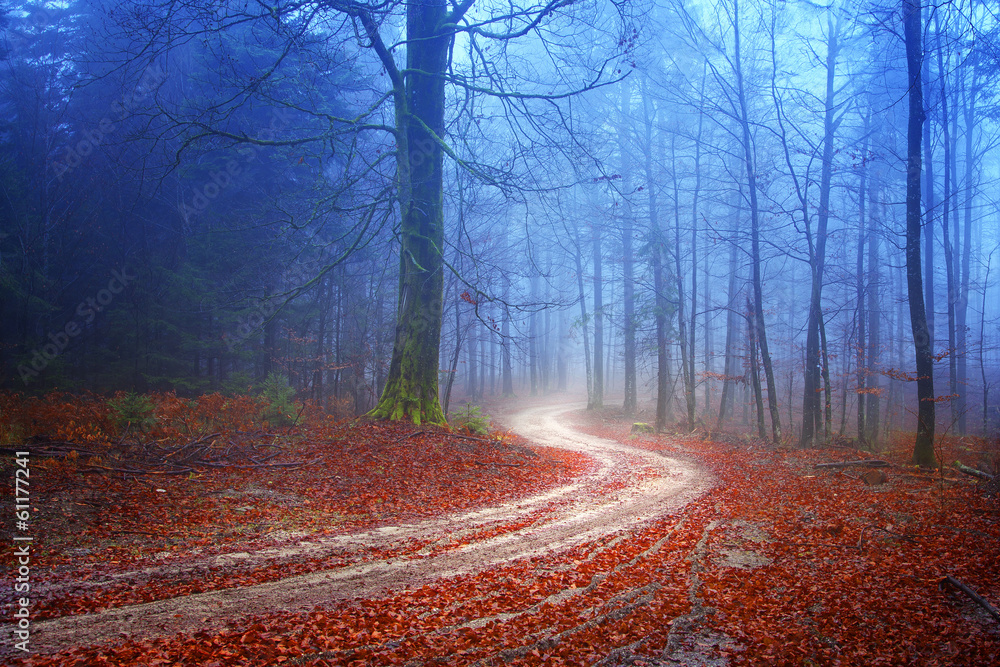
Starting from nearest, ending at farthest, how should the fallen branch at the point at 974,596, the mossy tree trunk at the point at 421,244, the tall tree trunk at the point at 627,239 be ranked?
the fallen branch at the point at 974,596 < the mossy tree trunk at the point at 421,244 < the tall tree trunk at the point at 627,239

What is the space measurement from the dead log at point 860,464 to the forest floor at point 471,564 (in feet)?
1.21

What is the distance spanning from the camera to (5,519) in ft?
16.9

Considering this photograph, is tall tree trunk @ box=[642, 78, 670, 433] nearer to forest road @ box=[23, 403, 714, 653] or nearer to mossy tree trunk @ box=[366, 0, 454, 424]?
forest road @ box=[23, 403, 714, 653]

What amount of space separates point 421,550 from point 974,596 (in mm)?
5210

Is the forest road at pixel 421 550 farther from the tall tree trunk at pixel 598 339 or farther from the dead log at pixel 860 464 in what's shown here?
the tall tree trunk at pixel 598 339

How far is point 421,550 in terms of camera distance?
579 cm

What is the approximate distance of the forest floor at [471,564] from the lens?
3643 mm

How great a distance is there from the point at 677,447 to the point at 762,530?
8.73m

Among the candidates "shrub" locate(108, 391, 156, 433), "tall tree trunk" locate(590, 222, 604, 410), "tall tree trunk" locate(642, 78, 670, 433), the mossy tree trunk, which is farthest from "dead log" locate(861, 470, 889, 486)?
"tall tree trunk" locate(590, 222, 604, 410)

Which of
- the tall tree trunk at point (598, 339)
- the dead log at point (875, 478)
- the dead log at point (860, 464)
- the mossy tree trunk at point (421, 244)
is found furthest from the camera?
the tall tree trunk at point (598, 339)

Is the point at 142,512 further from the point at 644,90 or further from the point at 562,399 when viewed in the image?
the point at 562,399

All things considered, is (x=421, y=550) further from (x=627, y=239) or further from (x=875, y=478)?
(x=627, y=239)

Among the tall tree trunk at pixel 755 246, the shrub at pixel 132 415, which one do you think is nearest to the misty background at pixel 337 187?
the tall tree trunk at pixel 755 246

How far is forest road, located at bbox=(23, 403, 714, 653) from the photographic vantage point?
371 centimetres
